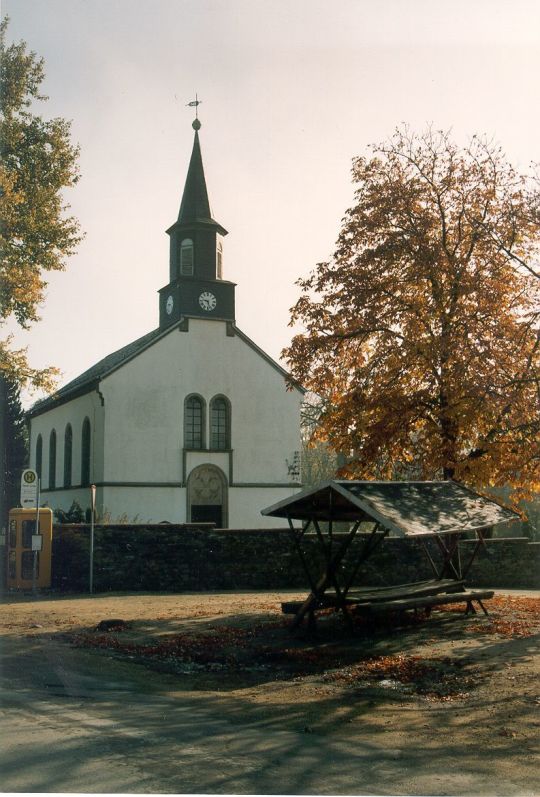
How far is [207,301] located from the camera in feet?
125

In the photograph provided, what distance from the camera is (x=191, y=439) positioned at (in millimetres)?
37250

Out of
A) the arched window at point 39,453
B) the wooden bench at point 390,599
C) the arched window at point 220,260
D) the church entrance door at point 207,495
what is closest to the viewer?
the wooden bench at point 390,599

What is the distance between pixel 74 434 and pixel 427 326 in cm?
2541

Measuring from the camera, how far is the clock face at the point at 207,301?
3791 centimetres

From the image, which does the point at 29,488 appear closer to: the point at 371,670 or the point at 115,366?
the point at 371,670

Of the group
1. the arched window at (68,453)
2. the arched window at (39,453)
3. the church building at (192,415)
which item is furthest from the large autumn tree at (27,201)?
the arched window at (39,453)

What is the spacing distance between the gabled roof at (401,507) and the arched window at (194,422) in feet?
72.7

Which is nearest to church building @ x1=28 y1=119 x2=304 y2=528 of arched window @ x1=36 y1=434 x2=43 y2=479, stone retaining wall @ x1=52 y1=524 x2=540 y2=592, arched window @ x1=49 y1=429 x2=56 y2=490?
arched window @ x1=49 y1=429 x2=56 y2=490

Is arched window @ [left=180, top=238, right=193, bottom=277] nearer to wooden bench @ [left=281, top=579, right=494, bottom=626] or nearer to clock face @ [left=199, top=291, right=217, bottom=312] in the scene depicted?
clock face @ [left=199, top=291, right=217, bottom=312]

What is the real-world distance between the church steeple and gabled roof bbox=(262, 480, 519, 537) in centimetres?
2343

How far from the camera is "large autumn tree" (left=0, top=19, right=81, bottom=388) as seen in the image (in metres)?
23.2

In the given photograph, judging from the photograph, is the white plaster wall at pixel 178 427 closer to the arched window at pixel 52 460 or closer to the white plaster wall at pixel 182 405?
the white plaster wall at pixel 182 405

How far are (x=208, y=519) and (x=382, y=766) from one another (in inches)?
1219

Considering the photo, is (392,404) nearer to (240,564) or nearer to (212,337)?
(240,564)
